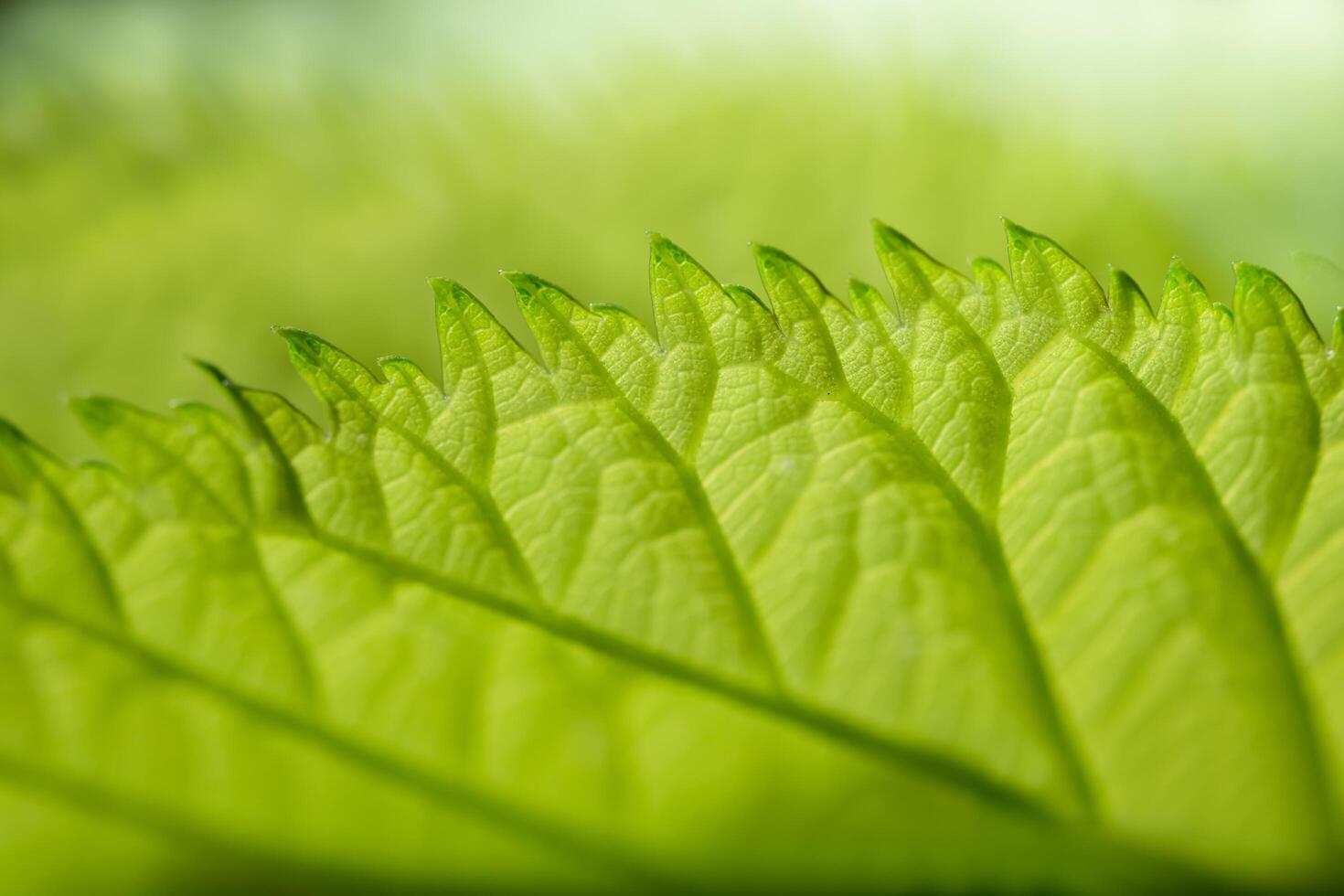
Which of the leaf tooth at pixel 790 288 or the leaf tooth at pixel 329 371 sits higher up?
the leaf tooth at pixel 790 288

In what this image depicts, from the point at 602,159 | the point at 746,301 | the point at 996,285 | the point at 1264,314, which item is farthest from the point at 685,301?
the point at 602,159

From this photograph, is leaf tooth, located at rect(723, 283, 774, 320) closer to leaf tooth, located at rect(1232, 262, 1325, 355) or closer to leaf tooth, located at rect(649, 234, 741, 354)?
leaf tooth, located at rect(649, 234, 741, 354)

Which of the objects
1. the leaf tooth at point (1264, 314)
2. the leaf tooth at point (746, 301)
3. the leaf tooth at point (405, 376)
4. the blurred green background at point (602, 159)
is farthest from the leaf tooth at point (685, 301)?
the blurred green background at point (602, 159)

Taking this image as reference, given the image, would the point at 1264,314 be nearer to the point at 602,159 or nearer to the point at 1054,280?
the point at 1054,280

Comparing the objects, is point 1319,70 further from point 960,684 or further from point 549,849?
point 549,849

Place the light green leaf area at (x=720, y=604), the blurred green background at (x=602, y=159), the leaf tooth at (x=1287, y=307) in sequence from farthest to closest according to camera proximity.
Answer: the blurred green background at (x=602, y=159) < the leaf tooth at (x=1287, y=307) < the light green leaf area at (x=720, y=604)

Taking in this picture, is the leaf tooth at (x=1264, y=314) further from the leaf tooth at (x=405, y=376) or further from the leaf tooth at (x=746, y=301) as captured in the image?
the leaf tooth at (x=405, y=376)

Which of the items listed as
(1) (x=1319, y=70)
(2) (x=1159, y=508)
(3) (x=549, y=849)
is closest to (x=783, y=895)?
(3) (x=549, y=849)
